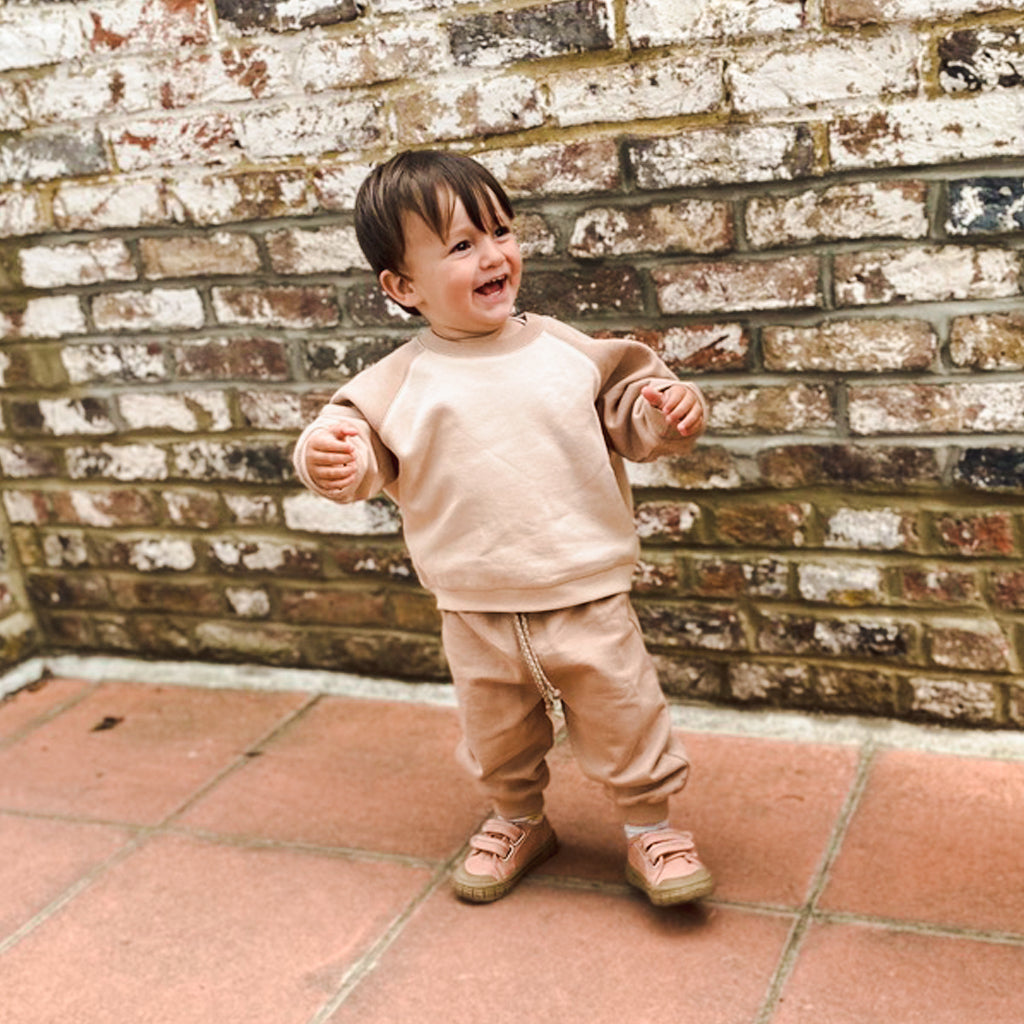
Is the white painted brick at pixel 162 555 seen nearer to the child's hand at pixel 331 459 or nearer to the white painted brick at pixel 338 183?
the white painted brick at pixel 338 183

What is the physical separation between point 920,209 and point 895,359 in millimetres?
242

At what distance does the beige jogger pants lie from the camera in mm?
1811

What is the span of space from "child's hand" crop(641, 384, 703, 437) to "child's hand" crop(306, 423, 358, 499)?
41 cm

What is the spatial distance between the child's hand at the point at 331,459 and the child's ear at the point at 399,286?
8.4 inches

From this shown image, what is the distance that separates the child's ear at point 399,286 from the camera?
177 cm

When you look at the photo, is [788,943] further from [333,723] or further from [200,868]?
[333,723]

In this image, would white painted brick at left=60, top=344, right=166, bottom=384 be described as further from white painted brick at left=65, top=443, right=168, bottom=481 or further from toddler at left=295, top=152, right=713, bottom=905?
toddler at left=295, top=152, right=713, bottom=905

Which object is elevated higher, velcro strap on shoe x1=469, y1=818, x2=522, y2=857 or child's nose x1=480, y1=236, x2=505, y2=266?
child's nose x1=480, y1=236, x2=505, y2=266

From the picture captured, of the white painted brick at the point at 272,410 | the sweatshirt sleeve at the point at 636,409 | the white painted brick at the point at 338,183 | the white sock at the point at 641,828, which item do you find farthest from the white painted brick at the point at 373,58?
the white sock at the point at 641,828

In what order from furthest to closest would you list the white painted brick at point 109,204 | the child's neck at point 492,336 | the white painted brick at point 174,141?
the white painted brick at point 109,204 → the white painted brick at point 174,141 → the child's neck at point 492,336

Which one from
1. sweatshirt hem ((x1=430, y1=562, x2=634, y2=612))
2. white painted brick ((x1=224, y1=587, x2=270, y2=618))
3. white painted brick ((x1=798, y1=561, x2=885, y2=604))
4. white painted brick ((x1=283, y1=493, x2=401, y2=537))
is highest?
sweatshirt hem ((x1=430, y1=562, x2=634, y2=612))

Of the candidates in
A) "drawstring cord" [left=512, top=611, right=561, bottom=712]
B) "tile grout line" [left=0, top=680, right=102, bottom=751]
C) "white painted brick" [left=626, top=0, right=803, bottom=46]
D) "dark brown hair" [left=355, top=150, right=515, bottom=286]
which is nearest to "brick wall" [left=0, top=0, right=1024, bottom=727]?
"white painted brick" [left=626, top=0, right=803, bottom=46]

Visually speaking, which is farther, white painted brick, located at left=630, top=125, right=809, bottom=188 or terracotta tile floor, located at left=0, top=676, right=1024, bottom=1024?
white painted brick, located at left=630, top=125, right=809, bottom=188

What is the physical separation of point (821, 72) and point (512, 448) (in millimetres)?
800
